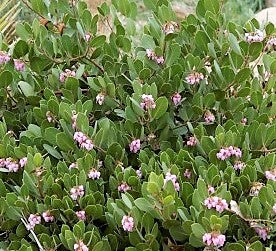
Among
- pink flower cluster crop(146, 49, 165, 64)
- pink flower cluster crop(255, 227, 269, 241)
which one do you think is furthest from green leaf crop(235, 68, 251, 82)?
pink flower cluster crop(255, 227, 269, 241)

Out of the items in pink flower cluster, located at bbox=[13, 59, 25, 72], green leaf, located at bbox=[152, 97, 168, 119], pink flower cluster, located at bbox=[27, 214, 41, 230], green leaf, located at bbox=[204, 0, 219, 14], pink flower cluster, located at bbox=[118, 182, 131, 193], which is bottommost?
pink flower cluster, located at bbox=[118, 182, 131, 193]

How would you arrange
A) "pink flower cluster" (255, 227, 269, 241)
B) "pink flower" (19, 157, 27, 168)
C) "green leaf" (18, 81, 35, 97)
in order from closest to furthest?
"pink flower cluster" (255, 227, 269, 241) → "pink flower" (19, 157, 27, 168) → "green leaf" (18, 81, 35, 97)

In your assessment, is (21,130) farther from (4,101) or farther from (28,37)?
(28,37)

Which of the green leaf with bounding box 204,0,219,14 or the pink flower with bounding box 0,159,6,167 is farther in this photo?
the green leaf with bounding box 204,0,219,14

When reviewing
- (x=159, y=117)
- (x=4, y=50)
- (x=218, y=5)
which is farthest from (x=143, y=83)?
(x=4, y=50)

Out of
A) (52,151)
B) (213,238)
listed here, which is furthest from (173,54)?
(213,238)

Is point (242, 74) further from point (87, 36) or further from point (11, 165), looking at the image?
point (11, 165)

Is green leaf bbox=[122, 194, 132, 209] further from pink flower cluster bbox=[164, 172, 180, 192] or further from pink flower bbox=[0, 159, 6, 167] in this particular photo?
pink flower bbox=[0, 159, 6, 167]
